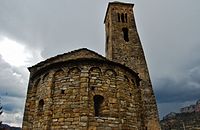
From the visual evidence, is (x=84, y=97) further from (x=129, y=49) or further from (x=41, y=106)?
(x=129, y=49)

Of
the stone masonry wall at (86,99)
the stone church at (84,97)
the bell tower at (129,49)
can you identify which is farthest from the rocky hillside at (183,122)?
the stone masonry wall at (86,99)

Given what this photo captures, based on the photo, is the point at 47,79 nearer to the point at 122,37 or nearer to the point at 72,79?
the point at 72,79

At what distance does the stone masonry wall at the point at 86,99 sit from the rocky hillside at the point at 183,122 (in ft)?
56.4

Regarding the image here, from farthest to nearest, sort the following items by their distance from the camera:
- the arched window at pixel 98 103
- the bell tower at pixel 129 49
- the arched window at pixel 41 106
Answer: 1. the bell tower at pixel 129 49
2. the arched window at pixel 41 106
3. the arched window at pixel 98 103

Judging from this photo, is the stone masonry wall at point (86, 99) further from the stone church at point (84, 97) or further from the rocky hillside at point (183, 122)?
the rocky hillside at point (183, 122)

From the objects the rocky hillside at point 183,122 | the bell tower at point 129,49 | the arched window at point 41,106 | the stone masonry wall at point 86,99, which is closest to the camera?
the stone masonry wall at point 86,99

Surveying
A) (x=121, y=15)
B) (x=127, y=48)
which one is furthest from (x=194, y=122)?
(x=121, y=15)

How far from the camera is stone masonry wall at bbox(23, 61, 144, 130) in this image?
27.2 feet

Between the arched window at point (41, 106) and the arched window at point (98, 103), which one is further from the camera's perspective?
the arched window at point (41, 106)

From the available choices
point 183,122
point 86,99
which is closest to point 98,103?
point 86,99

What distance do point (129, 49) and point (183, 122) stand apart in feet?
41.9

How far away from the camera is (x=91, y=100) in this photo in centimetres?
861

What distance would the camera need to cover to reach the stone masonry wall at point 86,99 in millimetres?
8289

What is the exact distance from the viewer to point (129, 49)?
64.7 feet
